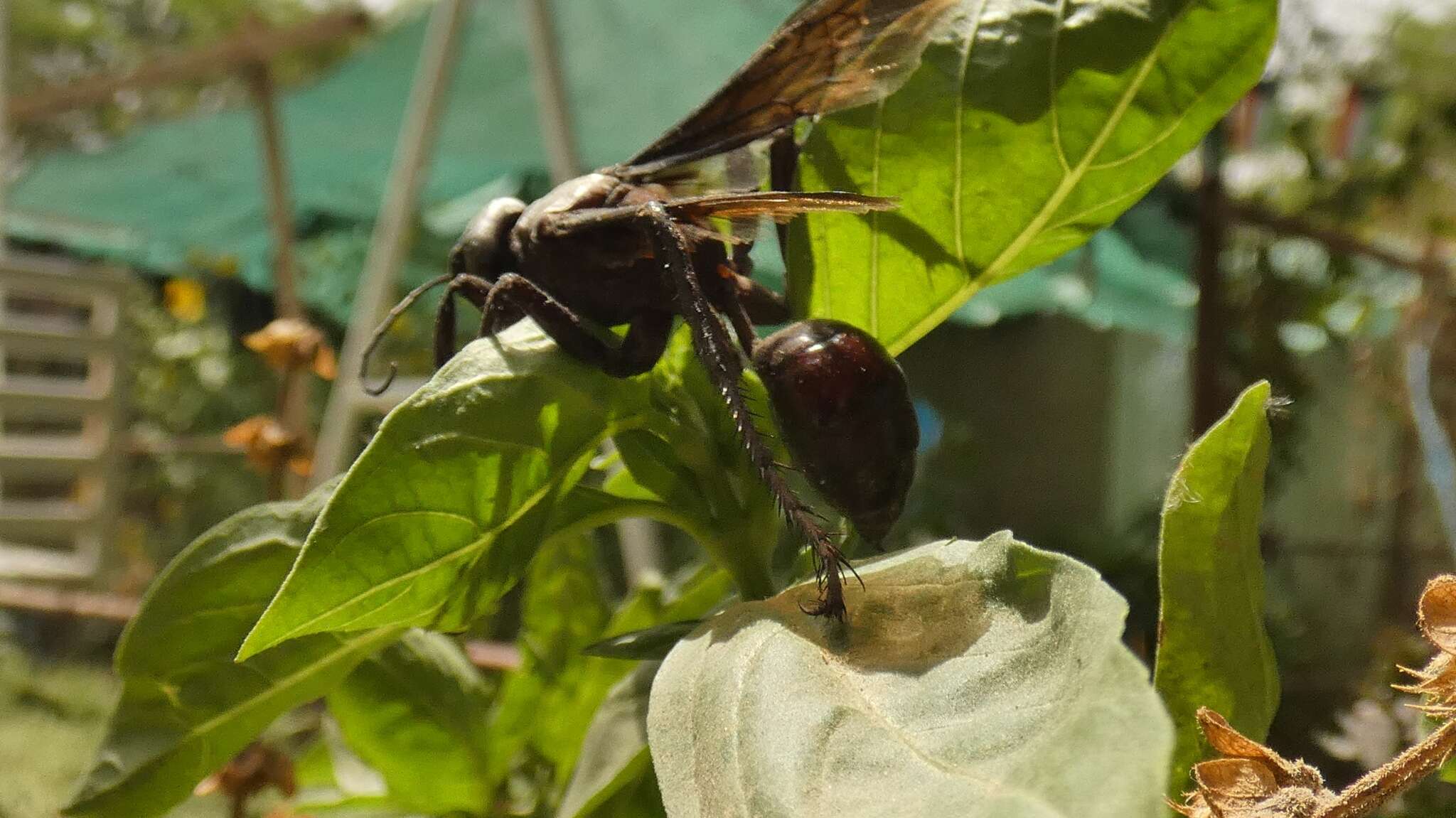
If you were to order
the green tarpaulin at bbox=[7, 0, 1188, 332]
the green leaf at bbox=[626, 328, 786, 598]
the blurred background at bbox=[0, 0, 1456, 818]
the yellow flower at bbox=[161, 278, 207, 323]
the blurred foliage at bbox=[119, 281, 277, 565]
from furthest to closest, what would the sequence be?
the blurred foliage at bbox=[119, 281, 277, 565]
the yellow flower at bbox=[161, 278, 207, 323]
the green tarpaulin at bbox=[7, 0, 1188, 332]
the blurred background at bbox=[0, 0, 1456, 818]
the green leaf at bbox=[626, 328, 786, 598]

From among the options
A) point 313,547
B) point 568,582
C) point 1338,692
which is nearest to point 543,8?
point 568,582

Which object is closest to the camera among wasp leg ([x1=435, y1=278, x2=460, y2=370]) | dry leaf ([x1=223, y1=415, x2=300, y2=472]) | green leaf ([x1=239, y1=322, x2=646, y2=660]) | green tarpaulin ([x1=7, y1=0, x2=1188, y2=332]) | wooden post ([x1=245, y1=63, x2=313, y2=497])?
green leaf ([x1=239, y1=322, x2=646, y2=660])

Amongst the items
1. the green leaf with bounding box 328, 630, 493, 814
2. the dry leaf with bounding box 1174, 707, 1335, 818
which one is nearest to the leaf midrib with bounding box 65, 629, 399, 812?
the green leaf with bounding box 328, 630, 493, 814

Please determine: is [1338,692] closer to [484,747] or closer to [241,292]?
[484,747]

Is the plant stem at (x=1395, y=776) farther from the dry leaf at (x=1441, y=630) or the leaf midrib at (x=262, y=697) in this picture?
the leaf midrib at (x=262, y=697)

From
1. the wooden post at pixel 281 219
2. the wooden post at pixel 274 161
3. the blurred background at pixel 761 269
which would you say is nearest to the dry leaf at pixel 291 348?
the blurred background at pixel 761 269

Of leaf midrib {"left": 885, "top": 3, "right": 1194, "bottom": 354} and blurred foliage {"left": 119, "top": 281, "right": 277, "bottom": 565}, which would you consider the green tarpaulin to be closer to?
blurred foliage {"left": 119, "top": 281, "right": 277, "bottom": 565}
